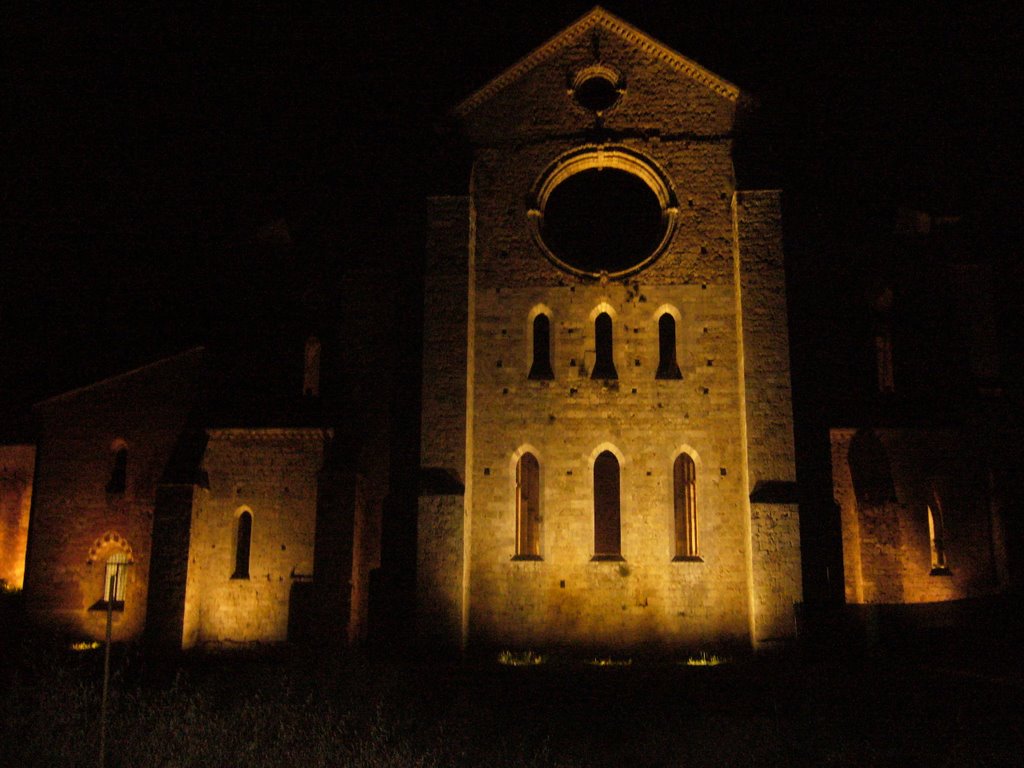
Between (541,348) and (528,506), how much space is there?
3.64 meters

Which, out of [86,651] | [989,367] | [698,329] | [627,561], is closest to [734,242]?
[698,329]

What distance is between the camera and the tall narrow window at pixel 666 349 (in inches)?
910

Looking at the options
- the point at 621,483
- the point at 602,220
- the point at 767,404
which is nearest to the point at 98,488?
the point at 621,483

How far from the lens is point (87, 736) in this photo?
14.2m

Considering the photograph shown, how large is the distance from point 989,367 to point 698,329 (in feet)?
32.2

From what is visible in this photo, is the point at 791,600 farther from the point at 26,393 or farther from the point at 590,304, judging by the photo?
the point at 26,393

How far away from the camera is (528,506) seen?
76.4ft

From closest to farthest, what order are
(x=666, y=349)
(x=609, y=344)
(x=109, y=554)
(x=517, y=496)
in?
(x=517, y=496)
(x=666, y=349)
(x=609, y=344)
(x=109, y=554)

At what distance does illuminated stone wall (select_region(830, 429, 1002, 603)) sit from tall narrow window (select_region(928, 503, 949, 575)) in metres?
0.09

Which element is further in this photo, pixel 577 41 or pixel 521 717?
pixel 577 41

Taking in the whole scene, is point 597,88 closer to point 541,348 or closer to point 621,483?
point 541,348

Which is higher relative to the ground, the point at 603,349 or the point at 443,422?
the point at 603,349

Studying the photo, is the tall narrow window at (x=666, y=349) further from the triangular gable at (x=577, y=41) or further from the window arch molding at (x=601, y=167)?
the triangular gable at (x=577, y=41)

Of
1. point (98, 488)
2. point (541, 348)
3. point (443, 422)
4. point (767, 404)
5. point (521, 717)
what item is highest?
point (541, 348)
